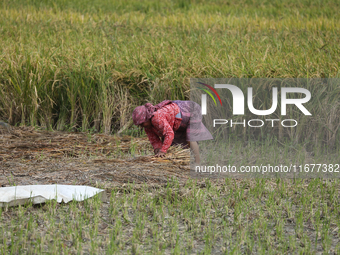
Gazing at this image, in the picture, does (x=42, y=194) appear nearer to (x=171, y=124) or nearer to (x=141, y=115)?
(x=141, y=115)

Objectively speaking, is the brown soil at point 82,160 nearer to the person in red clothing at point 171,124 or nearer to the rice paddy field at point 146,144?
the rice paddy field at point 146,144

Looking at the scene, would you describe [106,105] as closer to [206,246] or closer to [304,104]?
[304,104]

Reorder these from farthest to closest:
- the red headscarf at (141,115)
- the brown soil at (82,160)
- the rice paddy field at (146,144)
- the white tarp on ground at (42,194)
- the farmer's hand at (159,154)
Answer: the farmer's hand at (159,154) → the red headscarf at (141,115) → the brown soil at (82,160) → the white tarp on ground at (42,194) → the rice paddy field at (146,144)

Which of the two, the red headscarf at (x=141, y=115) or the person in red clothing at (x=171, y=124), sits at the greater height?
the red headscarf at (x=141, y=115)

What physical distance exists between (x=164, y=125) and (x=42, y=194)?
1292 mm

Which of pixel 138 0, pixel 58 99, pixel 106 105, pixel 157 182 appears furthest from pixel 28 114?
pixel 138 0

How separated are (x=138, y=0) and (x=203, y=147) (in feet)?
27.5

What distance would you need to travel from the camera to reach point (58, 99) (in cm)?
520

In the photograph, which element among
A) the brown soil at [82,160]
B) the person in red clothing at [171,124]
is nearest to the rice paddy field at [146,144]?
the brown soil at [82,160]

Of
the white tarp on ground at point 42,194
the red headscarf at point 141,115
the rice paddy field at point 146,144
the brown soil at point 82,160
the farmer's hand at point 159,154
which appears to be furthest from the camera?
the farmer's hand at point 159,154

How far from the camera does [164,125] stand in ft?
12.2

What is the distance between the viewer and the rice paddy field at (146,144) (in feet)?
7.75

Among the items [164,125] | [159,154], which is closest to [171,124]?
[164,125]

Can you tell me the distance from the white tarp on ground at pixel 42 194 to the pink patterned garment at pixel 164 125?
1013mm
